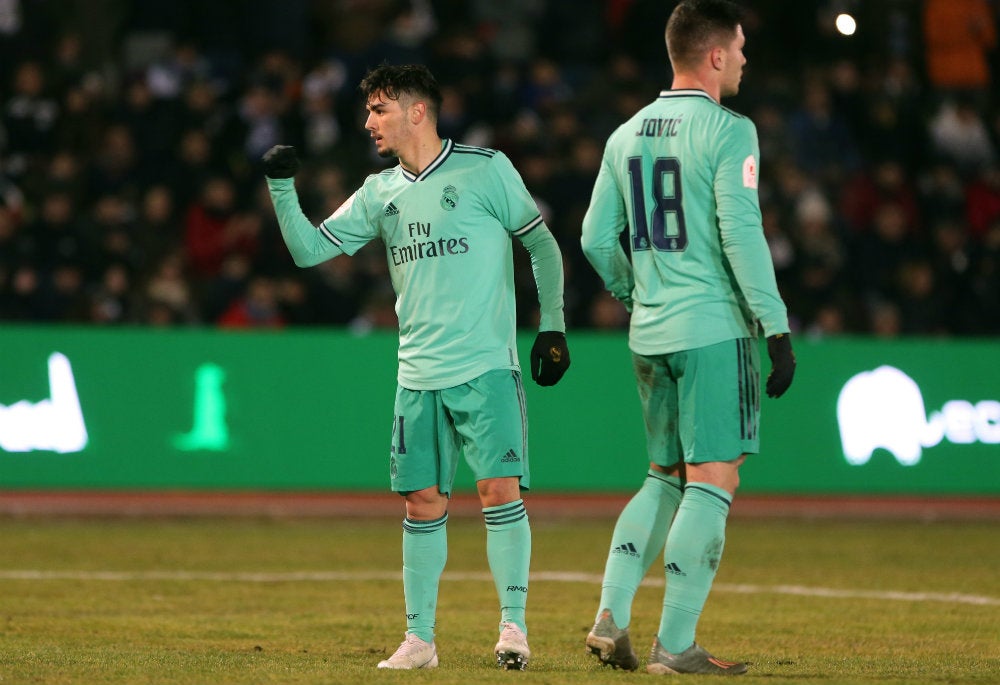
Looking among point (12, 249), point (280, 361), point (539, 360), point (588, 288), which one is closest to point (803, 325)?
point (588, 288)

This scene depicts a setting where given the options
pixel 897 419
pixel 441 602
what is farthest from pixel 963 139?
pixel 441 602

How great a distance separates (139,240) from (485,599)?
23.9 feet

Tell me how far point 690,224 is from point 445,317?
37.9 inches

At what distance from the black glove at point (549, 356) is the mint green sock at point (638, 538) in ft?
1.67

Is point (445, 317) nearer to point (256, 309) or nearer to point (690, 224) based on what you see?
point (690, 224)

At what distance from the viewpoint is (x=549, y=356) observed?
621 cm

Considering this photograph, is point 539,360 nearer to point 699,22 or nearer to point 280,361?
point 699,22

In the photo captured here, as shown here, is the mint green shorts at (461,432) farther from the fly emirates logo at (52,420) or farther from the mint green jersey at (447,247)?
the fly emirates logo at (52,420)

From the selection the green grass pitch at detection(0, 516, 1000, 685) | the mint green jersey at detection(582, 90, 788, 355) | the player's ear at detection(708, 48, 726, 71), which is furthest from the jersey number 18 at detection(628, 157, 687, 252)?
the green grass pitch at detection(0, 516, 1000, 685)

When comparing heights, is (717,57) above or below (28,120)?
below

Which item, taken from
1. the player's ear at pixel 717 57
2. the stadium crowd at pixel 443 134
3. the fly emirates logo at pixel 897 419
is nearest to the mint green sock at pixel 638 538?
the player's ear at pixel 717 57

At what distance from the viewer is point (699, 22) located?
597cm

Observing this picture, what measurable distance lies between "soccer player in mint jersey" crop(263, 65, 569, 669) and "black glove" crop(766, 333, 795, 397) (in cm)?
85

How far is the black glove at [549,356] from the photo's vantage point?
244 inches
